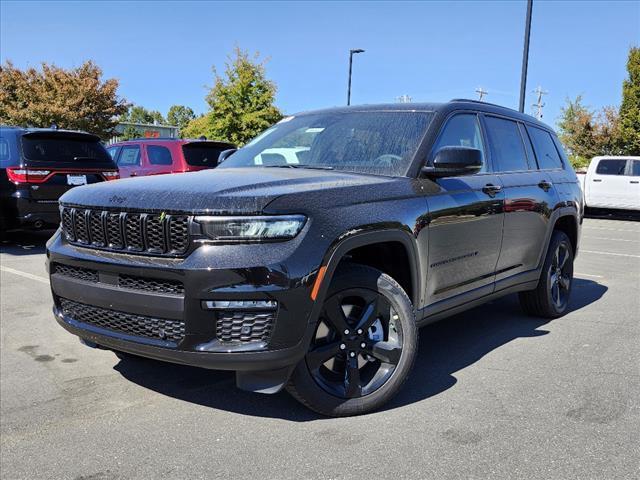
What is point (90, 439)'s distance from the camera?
3.07 meters

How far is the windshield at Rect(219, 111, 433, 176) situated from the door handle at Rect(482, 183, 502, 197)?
0.67 m

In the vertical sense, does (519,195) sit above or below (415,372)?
above

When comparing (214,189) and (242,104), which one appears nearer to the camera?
(214,189)

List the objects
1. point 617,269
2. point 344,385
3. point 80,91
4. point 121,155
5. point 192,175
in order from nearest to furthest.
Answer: point 344,385 → point 192,175 → point 617,269 → point 121,155 → point 80,91

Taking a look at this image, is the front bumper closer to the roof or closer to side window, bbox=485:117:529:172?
the roof

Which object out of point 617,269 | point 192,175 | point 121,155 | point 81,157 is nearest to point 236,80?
point 121,155

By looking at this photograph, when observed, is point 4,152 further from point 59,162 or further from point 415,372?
point 415,372

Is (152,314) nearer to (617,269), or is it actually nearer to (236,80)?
(617,269)

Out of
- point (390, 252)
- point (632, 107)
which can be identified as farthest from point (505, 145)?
point (632, 107)

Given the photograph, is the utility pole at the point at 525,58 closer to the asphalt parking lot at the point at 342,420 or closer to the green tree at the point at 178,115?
the asphalt parking lot at the point at 342,420

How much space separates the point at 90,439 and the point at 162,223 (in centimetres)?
116

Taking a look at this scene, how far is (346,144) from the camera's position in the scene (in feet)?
13.5

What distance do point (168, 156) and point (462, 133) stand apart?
9050mm

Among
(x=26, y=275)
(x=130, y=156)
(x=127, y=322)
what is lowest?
(x=26, y=275)
